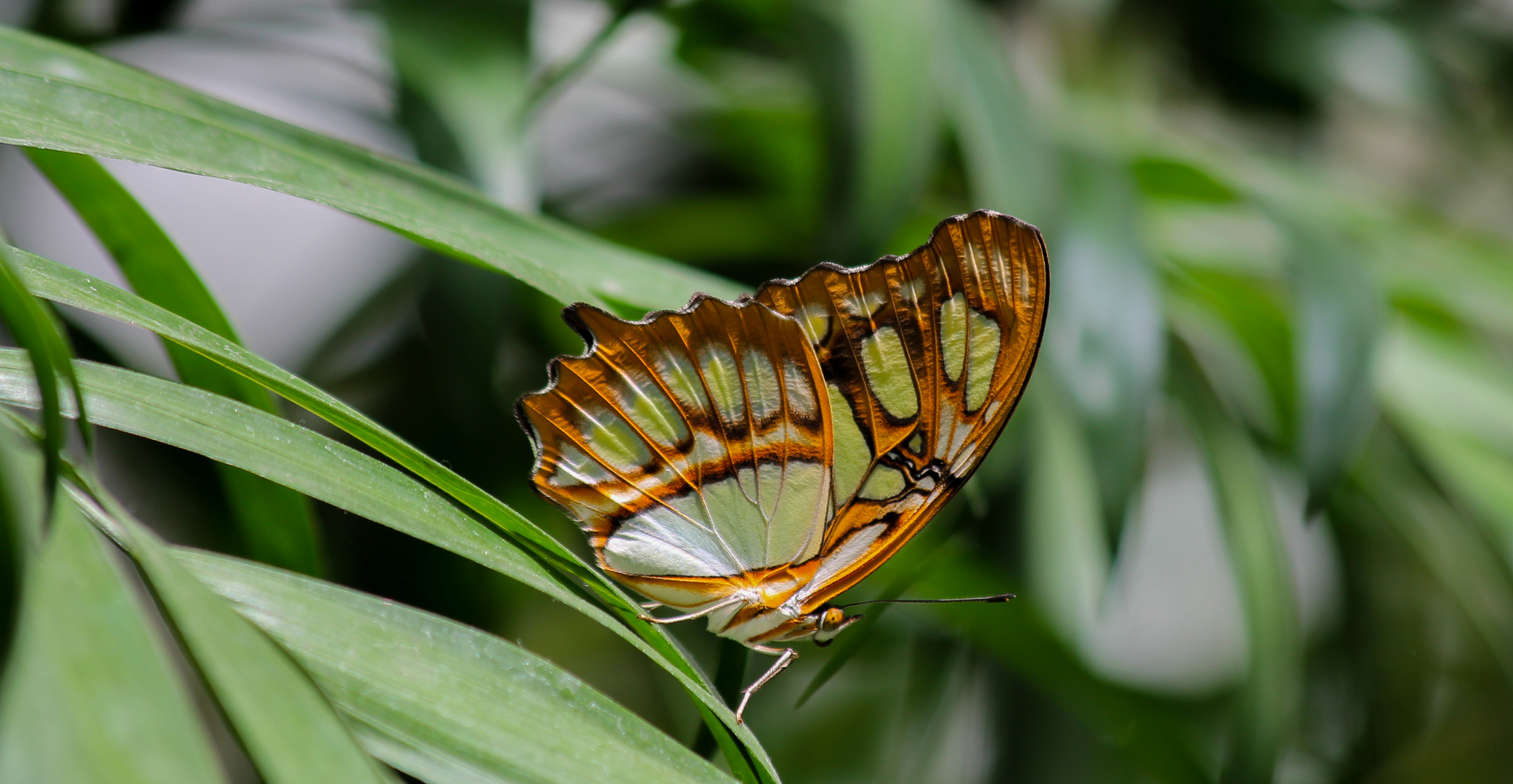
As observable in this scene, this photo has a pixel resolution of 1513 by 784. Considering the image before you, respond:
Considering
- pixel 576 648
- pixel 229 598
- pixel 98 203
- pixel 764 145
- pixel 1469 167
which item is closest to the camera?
pixel 229 598

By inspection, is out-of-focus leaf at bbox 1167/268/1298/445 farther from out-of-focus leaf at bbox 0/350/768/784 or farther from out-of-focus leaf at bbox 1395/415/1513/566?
out-of-focus leaf at bbox 0/350/768/784

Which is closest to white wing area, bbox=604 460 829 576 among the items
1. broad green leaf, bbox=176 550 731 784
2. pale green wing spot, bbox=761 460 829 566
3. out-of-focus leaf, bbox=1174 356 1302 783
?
pale green wing spot, bbox=761 460 829 566

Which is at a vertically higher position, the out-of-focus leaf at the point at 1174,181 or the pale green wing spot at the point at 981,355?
the pale green wing spot at the point at 981,355

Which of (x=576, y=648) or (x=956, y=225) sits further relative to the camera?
(x=576, y=648)

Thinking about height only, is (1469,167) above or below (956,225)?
below

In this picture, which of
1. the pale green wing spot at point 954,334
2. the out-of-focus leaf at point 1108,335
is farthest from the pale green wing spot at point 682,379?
the out-of-focus leaf at point 1108,335

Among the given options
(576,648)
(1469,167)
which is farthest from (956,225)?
(1469,167)

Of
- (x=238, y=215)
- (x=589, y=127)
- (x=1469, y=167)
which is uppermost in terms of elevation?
(x=238, y=215)

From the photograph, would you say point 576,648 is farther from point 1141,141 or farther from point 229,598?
point 229,598

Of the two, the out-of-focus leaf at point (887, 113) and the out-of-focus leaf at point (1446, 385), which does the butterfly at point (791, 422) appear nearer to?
the out-of-focus leaf at point (887, 113)
